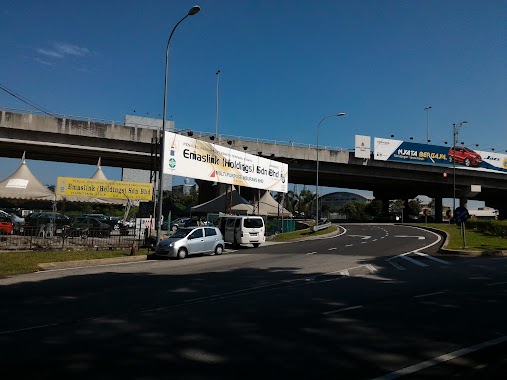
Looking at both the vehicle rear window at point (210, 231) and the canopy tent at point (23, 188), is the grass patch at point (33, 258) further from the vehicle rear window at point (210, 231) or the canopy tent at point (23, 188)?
the canopy tent at point (23, 188)

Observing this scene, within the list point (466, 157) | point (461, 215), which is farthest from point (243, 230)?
point (466, 157)

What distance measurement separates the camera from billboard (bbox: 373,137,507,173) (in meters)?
57.7

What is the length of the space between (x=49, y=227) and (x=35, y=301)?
16254 millimetres

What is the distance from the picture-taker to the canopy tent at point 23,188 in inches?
1056

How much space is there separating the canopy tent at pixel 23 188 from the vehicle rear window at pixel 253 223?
12.2 m

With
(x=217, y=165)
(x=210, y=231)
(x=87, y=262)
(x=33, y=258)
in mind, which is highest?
(x=217, y=165)

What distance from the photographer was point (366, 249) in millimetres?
25016

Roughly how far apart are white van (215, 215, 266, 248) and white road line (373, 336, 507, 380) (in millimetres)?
20711

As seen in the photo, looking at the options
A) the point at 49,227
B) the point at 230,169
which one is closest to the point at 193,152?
the point at 230,169

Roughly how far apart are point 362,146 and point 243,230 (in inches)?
1316

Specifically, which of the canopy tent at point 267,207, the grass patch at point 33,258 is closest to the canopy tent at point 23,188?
the grass patch at point 33,258

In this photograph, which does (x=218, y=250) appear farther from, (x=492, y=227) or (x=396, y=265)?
(x=492, y=227)

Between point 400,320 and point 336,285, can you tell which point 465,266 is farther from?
point 400,320

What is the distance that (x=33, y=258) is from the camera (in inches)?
711
